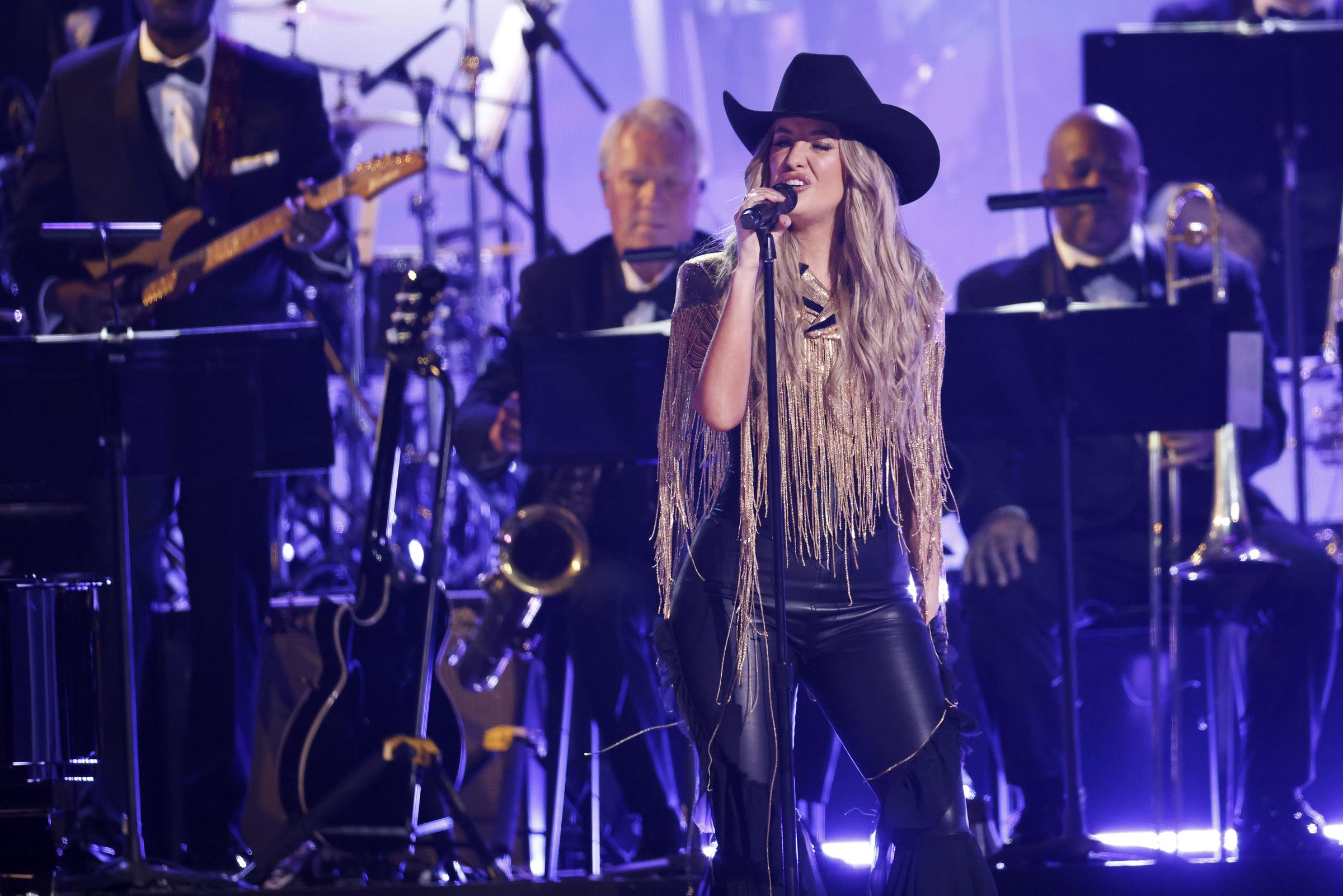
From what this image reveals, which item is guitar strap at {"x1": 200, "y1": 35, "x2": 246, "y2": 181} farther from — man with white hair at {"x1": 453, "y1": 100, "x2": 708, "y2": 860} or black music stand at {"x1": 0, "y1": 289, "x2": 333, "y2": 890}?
man with white hair at {"x1": 453, "y1": 100, "x2": 708, "y2": 860}

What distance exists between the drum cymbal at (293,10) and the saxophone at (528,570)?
11.8 feet

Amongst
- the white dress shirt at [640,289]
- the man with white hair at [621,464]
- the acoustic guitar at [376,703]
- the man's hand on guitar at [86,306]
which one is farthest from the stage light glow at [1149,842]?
the man's hand on guitar at [86,306]

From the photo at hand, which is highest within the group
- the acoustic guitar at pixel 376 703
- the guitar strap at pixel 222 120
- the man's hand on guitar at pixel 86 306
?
the guitar strap at pixel 222 120

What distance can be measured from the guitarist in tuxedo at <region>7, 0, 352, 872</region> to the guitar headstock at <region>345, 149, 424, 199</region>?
0.45 ft

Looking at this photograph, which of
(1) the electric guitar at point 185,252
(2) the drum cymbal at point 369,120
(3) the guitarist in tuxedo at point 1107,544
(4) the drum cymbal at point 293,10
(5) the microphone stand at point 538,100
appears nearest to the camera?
(3) the guitarist in tuxedo at point 1107,544

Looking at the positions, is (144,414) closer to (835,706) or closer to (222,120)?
(222,120)

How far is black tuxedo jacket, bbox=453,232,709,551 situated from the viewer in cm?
462

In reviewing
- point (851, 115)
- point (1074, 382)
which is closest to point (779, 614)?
point (851, 115)

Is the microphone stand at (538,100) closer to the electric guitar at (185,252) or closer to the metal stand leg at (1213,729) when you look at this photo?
the electric guitar at (185,252)

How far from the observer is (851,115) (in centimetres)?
284

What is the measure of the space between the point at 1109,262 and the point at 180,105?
3.22m

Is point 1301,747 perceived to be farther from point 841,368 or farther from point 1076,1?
point 1076,1

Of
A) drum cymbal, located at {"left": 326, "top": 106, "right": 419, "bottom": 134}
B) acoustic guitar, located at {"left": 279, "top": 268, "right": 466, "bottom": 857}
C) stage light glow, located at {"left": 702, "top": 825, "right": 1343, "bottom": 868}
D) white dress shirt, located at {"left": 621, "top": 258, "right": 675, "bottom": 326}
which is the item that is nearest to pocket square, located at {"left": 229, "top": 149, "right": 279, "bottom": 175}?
acoustic guitar, located at {"left": 279, "top": 268, "right": 466, "bottom": 857}

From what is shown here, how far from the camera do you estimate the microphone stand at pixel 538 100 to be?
227 inches
